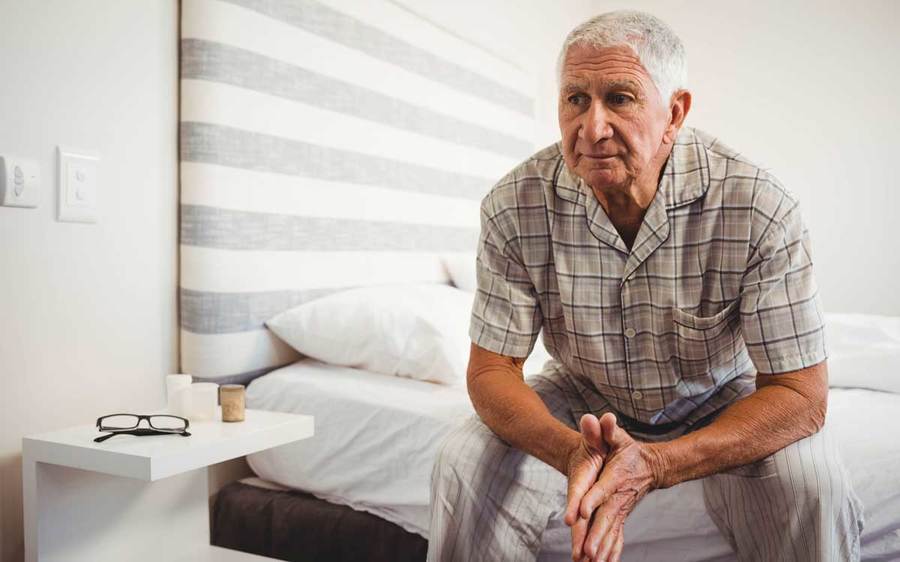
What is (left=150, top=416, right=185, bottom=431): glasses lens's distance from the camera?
153 centimetres

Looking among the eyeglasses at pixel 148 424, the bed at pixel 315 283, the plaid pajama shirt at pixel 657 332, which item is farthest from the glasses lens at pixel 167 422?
the plaid pajama shirt at pixel 657 332

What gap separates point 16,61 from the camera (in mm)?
1509

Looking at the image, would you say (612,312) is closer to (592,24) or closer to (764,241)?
(764,241)

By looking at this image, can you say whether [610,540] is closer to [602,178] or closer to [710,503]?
[710,503]

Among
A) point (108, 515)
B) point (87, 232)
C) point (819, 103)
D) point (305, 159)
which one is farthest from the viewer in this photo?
point (819, 103)

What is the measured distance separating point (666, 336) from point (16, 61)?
1.28 meters

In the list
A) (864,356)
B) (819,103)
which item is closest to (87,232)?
(864,356)

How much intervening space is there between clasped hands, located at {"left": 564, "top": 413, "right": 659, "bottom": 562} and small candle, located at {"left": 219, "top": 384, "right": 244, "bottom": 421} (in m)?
0.69

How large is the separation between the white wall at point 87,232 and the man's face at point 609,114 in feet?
3.07

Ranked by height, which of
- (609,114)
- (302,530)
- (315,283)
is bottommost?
(302,530)

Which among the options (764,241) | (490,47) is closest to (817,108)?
(490,47)

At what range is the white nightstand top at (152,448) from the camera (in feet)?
4.33

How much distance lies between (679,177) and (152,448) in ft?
3.31

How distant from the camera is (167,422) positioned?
158cm
